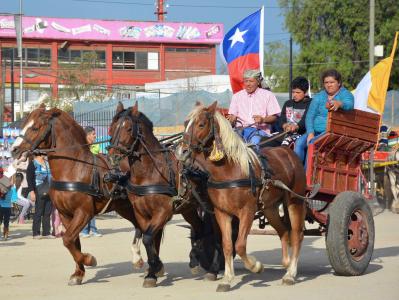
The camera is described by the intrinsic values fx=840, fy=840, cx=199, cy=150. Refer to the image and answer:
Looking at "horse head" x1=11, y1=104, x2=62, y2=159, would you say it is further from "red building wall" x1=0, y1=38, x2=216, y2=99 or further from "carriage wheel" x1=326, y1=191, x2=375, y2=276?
"red building wall" x1=0, y1=38, x2=216, y2=99

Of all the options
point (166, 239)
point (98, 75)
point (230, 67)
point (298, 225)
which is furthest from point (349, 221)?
point (98, 75)

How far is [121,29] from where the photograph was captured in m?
69.5

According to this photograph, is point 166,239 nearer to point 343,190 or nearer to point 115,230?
point 115,230

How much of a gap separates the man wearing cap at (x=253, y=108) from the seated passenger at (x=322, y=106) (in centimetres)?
48

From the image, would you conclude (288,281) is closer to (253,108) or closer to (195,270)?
(195,270)

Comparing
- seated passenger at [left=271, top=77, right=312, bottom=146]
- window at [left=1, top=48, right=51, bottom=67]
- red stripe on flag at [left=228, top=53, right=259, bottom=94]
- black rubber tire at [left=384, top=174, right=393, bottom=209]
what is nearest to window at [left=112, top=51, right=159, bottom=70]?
window at [left=1, top=48, right=51, bottom=67]

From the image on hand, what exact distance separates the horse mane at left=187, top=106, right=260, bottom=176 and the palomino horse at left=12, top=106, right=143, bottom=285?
1934mm

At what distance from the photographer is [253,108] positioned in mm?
11461

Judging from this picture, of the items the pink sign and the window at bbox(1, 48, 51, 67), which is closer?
the pink sign

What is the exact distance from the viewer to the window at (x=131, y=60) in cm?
7075

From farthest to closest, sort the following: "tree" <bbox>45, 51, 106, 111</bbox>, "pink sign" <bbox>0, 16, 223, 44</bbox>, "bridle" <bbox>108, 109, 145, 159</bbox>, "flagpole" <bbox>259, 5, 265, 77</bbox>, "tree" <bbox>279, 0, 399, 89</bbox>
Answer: "pink sign" <bbox>0, 16, 223, 44</bbox> → "tree" <bbox>45, 51, 106, 111</bbox> → "tree" <bbox>279, 0, 399, 89</bbox> → "flagpole" <bbox>259, 5, 265, 77</bbox> → "bridle" <bbox>108, 109, 145, 159</bbox>

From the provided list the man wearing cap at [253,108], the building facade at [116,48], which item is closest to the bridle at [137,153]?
the man wearing cap at [253,108]

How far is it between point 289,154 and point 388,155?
45.0 ft

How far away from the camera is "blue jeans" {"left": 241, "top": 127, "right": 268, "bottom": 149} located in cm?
1130
